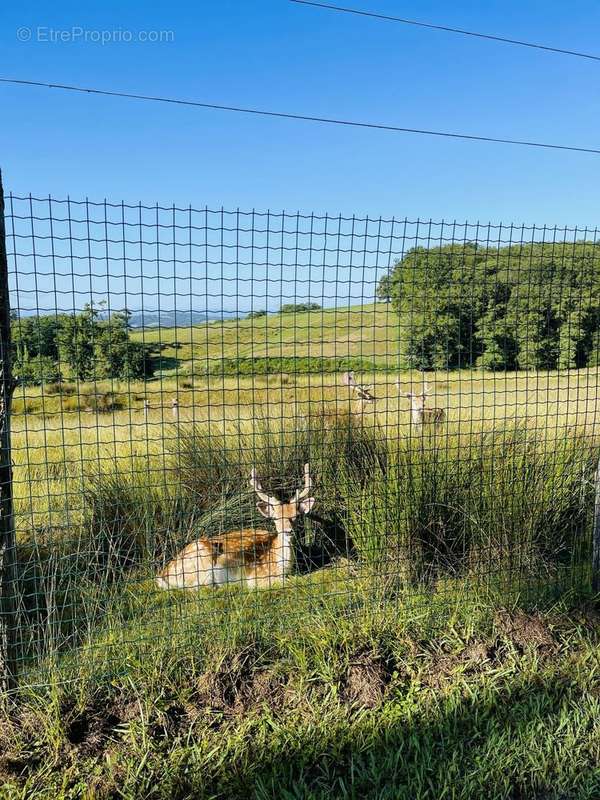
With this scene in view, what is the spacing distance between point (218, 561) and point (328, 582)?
104 cm

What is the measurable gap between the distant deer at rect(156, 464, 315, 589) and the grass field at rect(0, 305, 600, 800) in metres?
0.25

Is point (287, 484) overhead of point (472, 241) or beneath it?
beneath

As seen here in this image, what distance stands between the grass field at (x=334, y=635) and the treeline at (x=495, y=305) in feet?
0.87

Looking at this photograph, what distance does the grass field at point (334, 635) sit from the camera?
3.24 meters

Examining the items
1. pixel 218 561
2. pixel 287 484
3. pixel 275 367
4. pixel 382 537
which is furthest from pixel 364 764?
pixel 287 484

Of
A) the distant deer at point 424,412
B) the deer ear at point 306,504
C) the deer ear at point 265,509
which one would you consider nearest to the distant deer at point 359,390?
the distant deer at point 424,412

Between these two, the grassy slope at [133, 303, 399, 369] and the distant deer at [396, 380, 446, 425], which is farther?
the distant deer at [396, 380, 446, 425]

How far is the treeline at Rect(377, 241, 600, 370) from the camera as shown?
4.71 m

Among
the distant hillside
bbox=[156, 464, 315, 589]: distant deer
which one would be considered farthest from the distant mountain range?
bbox=[156, 464, 315, 589]: distant deer

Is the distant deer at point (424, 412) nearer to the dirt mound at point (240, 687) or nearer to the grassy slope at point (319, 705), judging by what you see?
the grassy slope at point (319, 705)

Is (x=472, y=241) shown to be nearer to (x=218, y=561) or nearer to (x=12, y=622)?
(x=218, y=561)

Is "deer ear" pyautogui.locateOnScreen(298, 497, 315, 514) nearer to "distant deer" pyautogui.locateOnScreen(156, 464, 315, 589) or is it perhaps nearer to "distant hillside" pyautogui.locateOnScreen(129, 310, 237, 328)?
"distant deer" pyautogui.locateOnScreen(156, 464, 315, 589)

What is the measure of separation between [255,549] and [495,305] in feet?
8.49

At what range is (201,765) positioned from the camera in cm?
325
